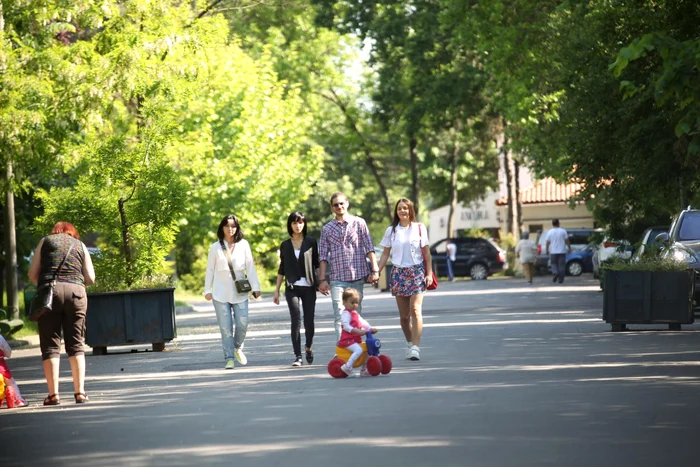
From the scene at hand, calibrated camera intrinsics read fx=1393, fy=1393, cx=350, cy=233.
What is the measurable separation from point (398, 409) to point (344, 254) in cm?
A: 502

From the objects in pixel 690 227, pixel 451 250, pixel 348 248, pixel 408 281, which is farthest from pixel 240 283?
pixel 451 250

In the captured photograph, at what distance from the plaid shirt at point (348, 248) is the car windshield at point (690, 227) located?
10016 millimetres

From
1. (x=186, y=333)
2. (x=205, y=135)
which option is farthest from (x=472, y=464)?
(x=205, y=135)

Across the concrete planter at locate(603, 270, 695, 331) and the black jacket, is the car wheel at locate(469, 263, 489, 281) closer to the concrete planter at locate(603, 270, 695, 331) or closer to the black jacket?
the concrete planter at locate(603, 270, 695, 331)

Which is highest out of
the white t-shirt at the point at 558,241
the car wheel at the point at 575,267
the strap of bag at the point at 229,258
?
the white t-shirt at the point at 558,241

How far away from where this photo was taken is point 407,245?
16234mm

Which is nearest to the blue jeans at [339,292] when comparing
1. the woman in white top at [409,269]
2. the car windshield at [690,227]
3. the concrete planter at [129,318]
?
the woman in white top at [409,269]

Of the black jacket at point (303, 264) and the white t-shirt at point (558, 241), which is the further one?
the white t-shirt at point (558, 241)

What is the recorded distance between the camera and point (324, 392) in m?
12.8

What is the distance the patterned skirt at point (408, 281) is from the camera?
634 inches

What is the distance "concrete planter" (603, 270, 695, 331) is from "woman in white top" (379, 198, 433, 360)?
16.7 ft

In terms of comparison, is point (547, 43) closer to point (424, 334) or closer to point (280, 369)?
point (424, 334)

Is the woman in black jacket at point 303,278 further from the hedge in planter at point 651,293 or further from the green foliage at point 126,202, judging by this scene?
the hedge in planter at point 651,293

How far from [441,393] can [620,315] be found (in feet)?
28.7
